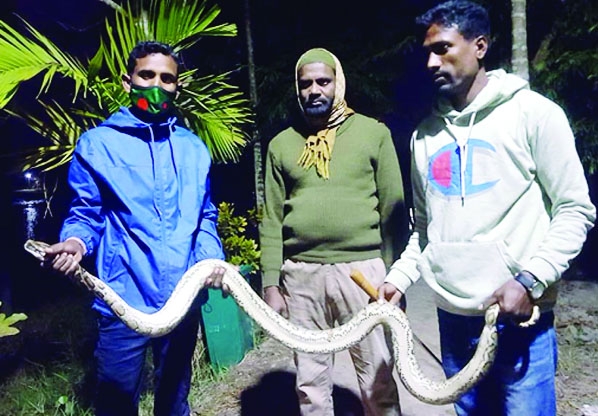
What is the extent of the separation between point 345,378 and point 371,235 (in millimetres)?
1876

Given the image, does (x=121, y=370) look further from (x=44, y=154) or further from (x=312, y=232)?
(x=44, y=154)

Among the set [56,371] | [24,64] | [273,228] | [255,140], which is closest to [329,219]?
[273,228]

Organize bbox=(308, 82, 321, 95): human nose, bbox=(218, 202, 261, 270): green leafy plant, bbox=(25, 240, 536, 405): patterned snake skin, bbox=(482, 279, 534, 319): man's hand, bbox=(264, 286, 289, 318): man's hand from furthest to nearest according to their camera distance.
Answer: bbox=(218, 202, 261, 270): green leafy plant < bbox=(264, 286, 289, 318): man's hand < bbox=(308, 82, 321, 95): human nose < bbox=(25, 240, 536, 405): patterned snake skin < bbox=(482, 279, 534, 319): man's hand

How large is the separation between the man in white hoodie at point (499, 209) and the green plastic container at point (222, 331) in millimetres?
2792

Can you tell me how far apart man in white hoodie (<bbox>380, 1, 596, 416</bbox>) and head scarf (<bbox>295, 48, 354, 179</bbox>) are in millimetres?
810

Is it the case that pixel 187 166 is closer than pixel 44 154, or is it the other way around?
pixel 187 166

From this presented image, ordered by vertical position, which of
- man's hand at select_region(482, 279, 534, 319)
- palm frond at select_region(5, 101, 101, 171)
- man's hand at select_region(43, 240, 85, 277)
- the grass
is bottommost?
the grass

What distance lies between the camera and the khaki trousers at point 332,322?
10.9 feet

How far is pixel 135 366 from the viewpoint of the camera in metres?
3.03

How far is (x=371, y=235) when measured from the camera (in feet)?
10.9

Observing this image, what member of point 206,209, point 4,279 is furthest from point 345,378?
point 4,279

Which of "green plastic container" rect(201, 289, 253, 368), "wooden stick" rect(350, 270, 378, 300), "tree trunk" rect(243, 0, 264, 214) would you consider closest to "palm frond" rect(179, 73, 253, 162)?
"tree trunk" rect(243, 0, 264, 214)

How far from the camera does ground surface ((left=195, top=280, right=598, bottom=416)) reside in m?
4.49

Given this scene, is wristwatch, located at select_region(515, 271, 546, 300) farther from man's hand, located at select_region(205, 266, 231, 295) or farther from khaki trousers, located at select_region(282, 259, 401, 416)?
man's hand, located at select_region(205, 266, 231, 295)
